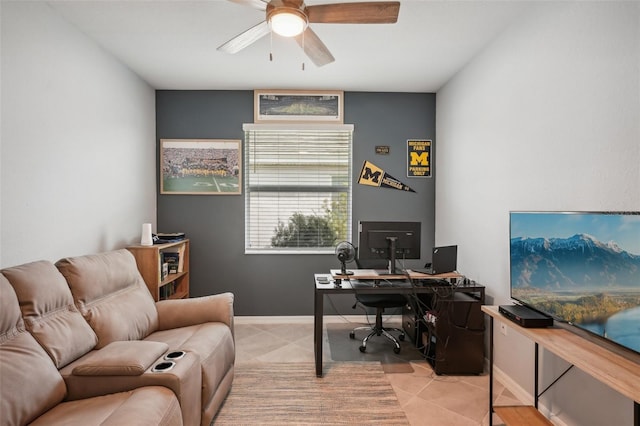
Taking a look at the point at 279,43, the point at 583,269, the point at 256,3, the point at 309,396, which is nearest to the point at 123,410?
the point at 309,396

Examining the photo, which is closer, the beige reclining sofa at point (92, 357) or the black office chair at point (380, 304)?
the beige reclining sofa at point (92, 357)

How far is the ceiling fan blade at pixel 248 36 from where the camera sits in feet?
6.79

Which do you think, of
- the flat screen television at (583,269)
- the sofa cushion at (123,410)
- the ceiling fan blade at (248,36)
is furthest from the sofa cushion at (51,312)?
the flat screen television at (583,269)

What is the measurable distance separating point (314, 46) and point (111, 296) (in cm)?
222

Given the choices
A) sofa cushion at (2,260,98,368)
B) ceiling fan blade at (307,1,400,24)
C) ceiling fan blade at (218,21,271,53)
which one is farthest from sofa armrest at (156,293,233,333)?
ceiling fan blade at (307,1,400,24)

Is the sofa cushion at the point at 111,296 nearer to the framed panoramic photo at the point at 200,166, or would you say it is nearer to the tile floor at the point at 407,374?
the tile floor at the point at 407,374

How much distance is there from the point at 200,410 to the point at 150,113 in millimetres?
3291

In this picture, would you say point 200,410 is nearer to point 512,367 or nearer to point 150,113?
point 512,367

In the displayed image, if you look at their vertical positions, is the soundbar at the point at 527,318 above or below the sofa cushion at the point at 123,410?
above

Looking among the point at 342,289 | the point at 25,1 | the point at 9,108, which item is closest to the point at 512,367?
→ the point at 342,289

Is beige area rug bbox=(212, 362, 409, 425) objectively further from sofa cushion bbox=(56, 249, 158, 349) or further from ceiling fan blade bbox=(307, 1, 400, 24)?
ceiling fan blade bbox=(307, 1, 400, 24)

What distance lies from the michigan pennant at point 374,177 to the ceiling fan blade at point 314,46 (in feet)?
5.83

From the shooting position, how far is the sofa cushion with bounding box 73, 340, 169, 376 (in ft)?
5.53

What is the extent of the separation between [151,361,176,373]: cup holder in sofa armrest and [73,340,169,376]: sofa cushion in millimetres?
34
